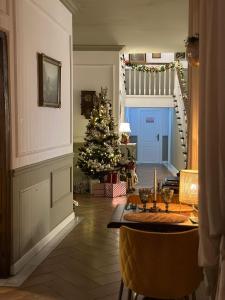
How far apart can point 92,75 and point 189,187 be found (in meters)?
6.31

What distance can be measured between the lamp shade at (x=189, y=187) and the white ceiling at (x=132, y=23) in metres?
3.55

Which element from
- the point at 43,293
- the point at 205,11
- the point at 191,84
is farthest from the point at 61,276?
the point at 205,11

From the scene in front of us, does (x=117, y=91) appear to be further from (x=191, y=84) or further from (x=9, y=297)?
(x=9, y=297)

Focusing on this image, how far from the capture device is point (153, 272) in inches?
94.5

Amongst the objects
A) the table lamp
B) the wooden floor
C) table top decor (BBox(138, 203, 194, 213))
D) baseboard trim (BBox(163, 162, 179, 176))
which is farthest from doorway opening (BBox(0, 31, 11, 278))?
baseboard trim (BBox(163, 162, 179, 176))

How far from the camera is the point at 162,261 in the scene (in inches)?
93.6

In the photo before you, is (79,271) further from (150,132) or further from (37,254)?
(150,132)

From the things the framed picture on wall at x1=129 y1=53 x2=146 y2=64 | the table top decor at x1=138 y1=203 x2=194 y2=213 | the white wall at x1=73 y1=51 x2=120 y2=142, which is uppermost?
the framed picture on wall at x1=129 y1=53 x2=146 y2=64

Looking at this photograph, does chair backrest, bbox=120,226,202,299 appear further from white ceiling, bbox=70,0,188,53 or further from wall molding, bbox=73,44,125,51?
wall molding, bbox=73,44,125,51

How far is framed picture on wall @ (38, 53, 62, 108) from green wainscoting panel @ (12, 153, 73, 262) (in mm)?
724

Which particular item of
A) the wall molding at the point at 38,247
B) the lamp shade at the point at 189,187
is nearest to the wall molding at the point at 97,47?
the wall molding at the point at 38,247

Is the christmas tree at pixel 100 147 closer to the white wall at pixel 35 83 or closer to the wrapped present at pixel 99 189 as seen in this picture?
the wrapped present at pixel 99 189

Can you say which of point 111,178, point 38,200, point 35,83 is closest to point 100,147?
point 111,178

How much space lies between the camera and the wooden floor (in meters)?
3.40
